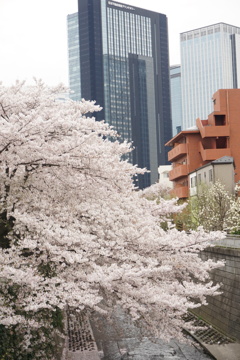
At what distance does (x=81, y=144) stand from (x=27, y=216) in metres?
2.66

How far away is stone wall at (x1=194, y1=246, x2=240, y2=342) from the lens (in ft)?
92.9

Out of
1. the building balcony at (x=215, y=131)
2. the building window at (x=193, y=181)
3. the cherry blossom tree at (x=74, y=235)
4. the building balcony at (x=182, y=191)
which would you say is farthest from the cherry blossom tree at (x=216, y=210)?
the cherry blossom tree at (x=74, y=235)

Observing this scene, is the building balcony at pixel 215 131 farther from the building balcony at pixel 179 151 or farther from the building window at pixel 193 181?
the building window at pixel 193 181

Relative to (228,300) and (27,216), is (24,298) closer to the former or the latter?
(27,216)

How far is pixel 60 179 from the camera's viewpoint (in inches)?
655

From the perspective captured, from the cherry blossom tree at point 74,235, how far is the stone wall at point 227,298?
1089 centimetres

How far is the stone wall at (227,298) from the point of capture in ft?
92.9

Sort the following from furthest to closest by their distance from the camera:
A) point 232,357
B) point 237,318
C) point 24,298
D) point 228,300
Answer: point 228,300
point 237,318
point 232,357
point 24,298

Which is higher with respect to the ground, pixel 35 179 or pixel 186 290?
pixel 35 179

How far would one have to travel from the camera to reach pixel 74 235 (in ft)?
48.3

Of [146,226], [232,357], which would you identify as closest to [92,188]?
[146,226]

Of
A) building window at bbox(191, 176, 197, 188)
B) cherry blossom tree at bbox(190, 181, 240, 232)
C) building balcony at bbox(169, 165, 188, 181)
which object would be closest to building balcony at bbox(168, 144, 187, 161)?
building balcony at bbox(169, 165, 188, 181)

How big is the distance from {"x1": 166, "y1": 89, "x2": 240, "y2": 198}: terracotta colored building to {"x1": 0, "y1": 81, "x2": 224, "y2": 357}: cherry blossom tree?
195ft

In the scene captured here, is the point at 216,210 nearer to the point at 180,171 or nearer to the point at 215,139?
the point at 215,139
